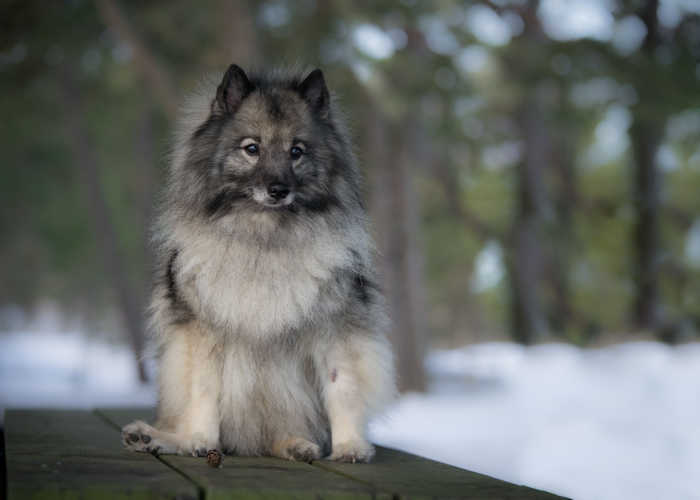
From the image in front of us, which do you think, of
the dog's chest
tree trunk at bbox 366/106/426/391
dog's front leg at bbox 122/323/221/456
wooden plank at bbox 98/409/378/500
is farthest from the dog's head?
tree trunk at bbox 366/106/426/391

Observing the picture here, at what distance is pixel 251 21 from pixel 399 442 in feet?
17.7

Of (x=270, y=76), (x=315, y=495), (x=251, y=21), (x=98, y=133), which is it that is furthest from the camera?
(x=98, y=133)

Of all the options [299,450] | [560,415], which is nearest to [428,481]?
[299,450]

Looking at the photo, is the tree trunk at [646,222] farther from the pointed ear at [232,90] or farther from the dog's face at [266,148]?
the pointed ear at [232,90]

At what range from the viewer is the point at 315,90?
4344mm

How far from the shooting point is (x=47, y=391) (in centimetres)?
1672

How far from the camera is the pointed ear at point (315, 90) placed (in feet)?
14.1

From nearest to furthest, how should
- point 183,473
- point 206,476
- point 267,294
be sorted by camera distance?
point 206,476 < point 183,473 < point 267,294

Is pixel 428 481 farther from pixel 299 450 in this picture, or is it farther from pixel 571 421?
pixel 571 421

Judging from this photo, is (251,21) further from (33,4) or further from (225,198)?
(225,198)

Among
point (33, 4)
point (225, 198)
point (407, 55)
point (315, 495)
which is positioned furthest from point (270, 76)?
point (33, 4)

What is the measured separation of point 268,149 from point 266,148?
0.04ft

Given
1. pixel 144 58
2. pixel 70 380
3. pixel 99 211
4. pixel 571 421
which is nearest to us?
pixel 144 58

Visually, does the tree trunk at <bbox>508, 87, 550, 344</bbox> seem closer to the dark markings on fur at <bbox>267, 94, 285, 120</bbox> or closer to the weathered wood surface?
the weathered wood surface
